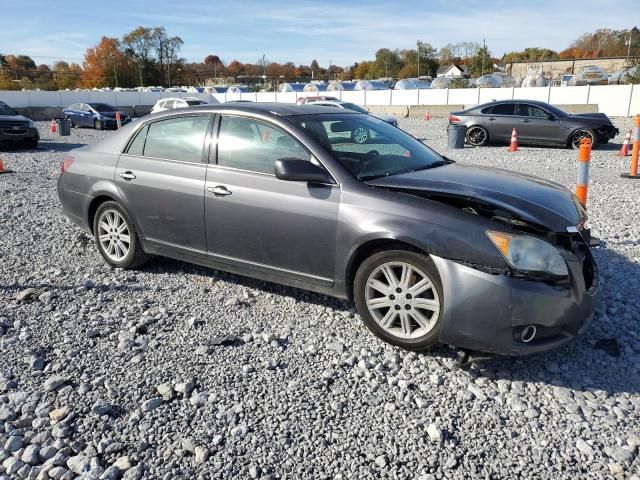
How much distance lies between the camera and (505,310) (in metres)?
3.19

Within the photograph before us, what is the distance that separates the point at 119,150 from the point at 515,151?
12928 mm

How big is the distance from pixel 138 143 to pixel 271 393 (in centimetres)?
301

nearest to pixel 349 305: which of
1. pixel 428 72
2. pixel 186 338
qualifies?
pixel 186 338

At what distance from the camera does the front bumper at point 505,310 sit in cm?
319

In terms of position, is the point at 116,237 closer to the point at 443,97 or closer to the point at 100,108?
the point at 100,108

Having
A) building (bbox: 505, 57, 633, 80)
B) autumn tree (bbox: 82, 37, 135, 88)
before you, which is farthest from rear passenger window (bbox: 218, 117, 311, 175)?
building (bbox: 505, 57, 633, 80)

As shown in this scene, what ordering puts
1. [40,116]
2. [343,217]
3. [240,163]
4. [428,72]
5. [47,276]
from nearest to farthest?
[343,217], [240,163], [47,276], [40,116], [428,72]

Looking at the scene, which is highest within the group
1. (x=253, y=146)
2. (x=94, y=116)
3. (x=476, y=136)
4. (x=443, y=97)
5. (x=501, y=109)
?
(x=443, y=97)

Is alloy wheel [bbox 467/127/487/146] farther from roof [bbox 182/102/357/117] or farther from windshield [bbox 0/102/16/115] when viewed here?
windshield [bbox 0/102/16/115]

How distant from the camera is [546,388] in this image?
328 centimetres

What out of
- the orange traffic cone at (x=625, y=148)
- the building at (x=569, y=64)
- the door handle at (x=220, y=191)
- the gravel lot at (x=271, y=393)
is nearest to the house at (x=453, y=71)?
the building at (x=569, y=64)

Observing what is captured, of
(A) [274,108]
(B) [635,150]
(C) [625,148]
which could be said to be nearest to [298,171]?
(A) [274,108]

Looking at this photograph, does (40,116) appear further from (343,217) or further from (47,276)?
(343,217)

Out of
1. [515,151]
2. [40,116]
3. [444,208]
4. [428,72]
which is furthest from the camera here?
[428,72]
